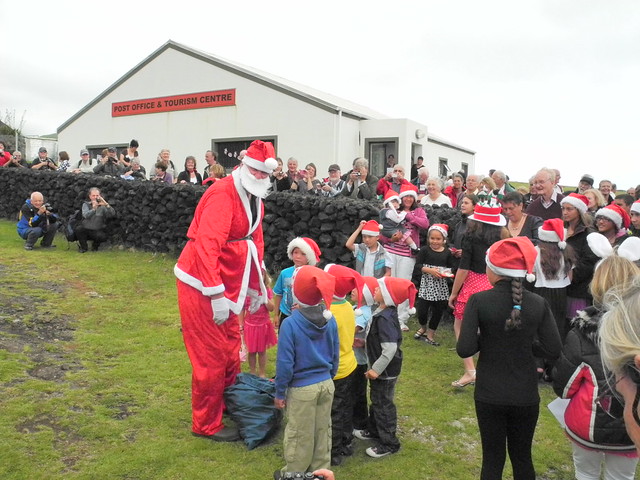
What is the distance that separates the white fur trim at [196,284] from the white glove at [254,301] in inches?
30.2

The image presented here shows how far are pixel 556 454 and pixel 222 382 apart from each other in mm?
2716

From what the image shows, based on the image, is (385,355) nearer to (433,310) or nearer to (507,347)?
(507,347)

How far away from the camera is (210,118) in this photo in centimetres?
1836

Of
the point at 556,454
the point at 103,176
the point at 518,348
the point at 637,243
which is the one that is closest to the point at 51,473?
the point at 518,348

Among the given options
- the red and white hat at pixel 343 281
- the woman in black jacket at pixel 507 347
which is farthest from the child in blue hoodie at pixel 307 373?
the woman in black jacket at pixel 507 347

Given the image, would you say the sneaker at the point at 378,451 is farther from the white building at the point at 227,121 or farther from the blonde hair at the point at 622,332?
the white building at the point at 227,121

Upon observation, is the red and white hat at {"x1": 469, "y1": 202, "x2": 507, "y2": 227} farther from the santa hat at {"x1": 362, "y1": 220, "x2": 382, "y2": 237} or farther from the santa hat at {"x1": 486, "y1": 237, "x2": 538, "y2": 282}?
the santa hat at {"x1": 486, "y1": 237, "x2": 538, "y2": 282}

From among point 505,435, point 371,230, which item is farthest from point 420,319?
point 505,435

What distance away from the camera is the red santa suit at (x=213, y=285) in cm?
412

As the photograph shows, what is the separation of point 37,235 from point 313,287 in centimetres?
1012

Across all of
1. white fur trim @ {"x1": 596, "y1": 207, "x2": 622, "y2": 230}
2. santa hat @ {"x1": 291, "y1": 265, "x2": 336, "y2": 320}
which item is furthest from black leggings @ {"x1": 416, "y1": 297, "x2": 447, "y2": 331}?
santa hat @ {"x1": 291, "y1": 265, "x2": 336, "y2": 320}

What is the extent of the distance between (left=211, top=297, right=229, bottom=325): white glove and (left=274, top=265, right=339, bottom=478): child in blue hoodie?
0.80 meters

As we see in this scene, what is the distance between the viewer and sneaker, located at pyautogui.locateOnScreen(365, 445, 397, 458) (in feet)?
13.4

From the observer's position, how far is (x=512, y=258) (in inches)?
121
